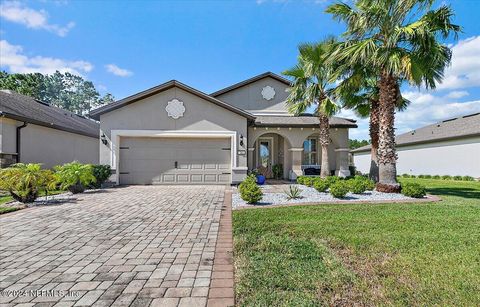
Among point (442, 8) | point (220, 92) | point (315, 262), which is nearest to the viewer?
point (315, 262)

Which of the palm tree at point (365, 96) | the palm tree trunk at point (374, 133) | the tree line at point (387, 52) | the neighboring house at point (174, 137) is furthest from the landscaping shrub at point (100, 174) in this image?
the palm tree trunk at point (374, 133)

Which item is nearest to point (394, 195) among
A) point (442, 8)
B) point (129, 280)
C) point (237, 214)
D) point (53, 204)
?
point (237, 214)

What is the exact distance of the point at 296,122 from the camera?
1510cm

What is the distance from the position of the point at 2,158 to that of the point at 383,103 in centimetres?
1652

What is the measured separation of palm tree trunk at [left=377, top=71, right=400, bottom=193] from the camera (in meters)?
9.82

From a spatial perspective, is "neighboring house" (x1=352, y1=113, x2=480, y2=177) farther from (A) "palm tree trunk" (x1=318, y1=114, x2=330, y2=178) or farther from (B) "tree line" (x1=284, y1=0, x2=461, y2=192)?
(A) "palm tree trunk" (x1=318, y1=114, x2=330, y2=178)

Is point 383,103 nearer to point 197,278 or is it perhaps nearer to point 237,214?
point 237,214

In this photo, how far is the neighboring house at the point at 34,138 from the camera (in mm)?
11070

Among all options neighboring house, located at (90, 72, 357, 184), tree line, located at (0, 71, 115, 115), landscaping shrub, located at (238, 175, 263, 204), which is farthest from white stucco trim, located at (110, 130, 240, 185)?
tree line, located at (0, 71, 115, 115)

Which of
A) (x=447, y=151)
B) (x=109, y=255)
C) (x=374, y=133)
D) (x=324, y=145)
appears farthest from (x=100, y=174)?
(x=447, y=151)

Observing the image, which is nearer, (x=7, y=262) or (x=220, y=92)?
(x=7, y=262)

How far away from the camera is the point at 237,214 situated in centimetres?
646

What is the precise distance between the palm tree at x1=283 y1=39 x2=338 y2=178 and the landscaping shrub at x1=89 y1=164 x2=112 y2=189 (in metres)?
10.2

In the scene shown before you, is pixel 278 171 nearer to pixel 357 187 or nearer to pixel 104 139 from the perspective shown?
pixel 357 187
